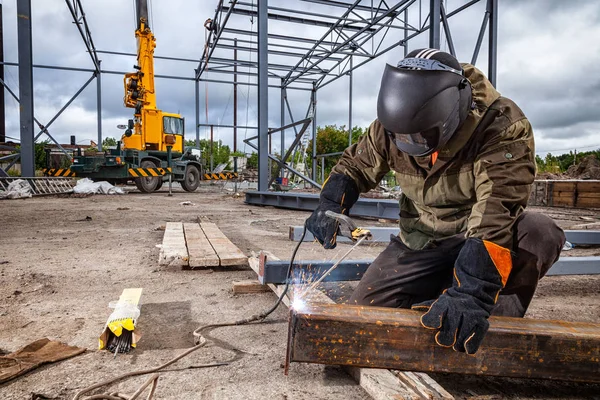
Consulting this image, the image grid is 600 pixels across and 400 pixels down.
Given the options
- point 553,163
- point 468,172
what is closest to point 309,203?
point 468,172

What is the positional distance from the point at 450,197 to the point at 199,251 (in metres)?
2.10

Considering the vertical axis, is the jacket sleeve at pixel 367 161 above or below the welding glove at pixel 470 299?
above

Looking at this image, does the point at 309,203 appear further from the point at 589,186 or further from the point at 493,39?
the point at 589,186

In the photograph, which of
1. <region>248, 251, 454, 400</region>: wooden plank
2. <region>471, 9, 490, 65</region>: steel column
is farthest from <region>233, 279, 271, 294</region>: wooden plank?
<region>471, 9, 490, 65</region>: steel column

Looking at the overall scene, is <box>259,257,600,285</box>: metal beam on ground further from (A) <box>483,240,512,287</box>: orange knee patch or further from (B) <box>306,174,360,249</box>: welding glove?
(A) <box>483,240,512,287</box>: orange knee patch

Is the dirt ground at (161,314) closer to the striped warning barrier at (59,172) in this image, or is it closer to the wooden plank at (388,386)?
the wooden plank at (388,386)

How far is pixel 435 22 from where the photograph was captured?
705 centimetres

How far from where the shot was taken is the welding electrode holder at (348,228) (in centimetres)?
184

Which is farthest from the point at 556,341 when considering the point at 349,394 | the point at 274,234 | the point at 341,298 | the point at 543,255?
the point at 274,234

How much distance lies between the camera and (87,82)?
12844 mm

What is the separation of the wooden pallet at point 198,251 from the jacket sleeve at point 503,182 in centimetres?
200

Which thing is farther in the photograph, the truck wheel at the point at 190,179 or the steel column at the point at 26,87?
the truck wheel at the point at 190,179

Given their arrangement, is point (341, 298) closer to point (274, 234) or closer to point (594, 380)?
point (594, 380)

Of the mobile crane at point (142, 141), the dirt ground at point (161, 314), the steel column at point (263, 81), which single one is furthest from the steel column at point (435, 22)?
the mobile crane at point (142, 141)
